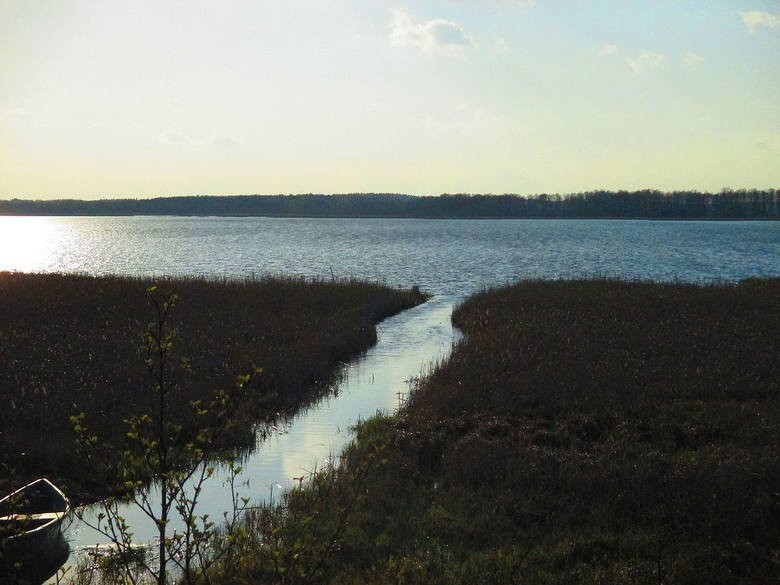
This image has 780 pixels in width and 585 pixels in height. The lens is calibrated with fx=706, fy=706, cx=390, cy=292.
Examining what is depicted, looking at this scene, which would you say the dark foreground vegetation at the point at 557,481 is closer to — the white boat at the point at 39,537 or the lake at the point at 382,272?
the lake at the point at 382,272

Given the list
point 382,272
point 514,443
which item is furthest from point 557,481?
point 382,272

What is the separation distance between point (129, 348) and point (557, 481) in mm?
13074

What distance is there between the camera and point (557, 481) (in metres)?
10.2

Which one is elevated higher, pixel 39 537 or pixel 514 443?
pixel 39 537

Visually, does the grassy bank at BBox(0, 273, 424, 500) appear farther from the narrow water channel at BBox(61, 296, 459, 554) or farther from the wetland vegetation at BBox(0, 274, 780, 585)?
the narrow water channel at BBox(61, 296, 459, 554)

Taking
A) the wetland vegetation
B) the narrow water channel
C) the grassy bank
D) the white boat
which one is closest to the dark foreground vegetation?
the wetland vegetation

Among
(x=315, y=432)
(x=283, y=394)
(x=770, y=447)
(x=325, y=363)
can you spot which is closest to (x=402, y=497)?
(x=315, y=432)

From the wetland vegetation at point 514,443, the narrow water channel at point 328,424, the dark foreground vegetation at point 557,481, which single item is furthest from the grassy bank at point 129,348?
the dark foreground vegetation at point 557,481

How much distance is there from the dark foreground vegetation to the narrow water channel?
33.7 inches

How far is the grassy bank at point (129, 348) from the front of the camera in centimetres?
1268

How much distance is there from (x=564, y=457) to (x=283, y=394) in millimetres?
7685

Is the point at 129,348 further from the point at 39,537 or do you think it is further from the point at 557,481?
the point at 557,481

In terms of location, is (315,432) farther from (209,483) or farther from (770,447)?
(770,447)

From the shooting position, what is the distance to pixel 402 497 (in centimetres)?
996
